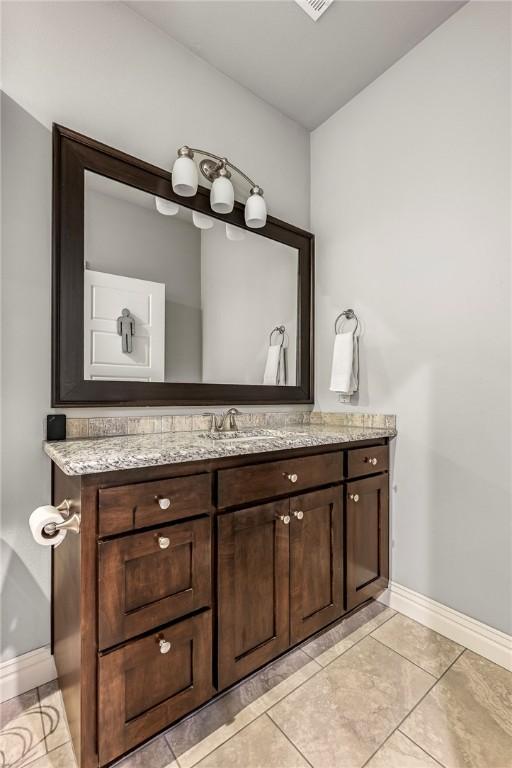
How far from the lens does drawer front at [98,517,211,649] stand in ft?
3.22

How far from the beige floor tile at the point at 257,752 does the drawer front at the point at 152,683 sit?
14 cm

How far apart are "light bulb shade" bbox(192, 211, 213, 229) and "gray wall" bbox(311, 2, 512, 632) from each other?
835 mm

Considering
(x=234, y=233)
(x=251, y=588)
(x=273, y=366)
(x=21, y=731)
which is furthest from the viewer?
(x=273, y=366)

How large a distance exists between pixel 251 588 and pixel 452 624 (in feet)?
3.29

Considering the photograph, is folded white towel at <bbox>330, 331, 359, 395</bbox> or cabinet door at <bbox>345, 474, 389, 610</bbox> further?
folded white towel at <bbox>330, 331, 359, 395</bbox>

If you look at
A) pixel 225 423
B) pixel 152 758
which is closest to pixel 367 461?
pixel 225 423

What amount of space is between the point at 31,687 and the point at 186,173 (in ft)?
6.94

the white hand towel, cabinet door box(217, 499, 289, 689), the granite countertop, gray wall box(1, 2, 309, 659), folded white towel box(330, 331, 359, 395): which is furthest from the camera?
the white hand towel

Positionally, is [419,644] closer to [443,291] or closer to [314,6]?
[443,291]

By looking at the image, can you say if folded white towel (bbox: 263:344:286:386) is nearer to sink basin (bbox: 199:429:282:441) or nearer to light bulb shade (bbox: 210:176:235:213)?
sink basin (bbox: 199:429:282:441)

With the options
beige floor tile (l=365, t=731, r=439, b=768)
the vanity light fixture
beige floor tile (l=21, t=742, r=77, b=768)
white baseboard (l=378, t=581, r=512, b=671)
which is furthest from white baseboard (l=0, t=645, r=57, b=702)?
the vanity light fixture

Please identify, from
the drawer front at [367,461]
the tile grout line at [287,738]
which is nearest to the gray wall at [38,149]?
the tile grout line at [287,738]

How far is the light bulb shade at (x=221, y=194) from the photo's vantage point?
69.2 inches

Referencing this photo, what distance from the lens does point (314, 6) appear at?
1.60 m
